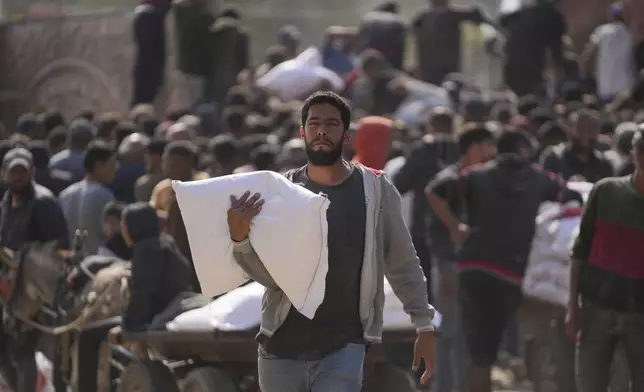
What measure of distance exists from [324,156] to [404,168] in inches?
209

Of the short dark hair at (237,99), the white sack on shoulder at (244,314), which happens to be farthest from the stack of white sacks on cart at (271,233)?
the short dark hair at (237,99)

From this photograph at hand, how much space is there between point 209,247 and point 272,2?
22.0 m

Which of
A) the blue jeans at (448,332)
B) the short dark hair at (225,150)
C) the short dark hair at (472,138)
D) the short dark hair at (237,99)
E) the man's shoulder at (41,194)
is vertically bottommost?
the blue jeans at (448,332)

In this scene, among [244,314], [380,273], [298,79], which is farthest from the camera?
[298,79]

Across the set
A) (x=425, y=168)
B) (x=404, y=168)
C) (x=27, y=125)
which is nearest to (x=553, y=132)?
(x=425, y=168)

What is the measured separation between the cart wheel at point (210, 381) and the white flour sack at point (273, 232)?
2.59m

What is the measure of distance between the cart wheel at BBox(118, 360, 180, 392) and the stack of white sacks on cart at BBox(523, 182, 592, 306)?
2595 mm

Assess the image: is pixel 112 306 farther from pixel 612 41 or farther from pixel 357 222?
pixel 612 41

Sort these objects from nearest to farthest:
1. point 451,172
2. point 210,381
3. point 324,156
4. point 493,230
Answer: point 324,156 → point 210,381 → point 493,230 → point 451,172

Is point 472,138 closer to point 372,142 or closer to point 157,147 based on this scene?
point 372,142

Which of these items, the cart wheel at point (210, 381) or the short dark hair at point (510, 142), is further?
the short dark hair at point (510, 142)

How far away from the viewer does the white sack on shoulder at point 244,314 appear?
27.3ft

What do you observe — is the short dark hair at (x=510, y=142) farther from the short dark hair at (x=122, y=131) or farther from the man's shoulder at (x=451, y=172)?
the short dark hair at (x=122, y=131)

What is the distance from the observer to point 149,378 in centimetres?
906
